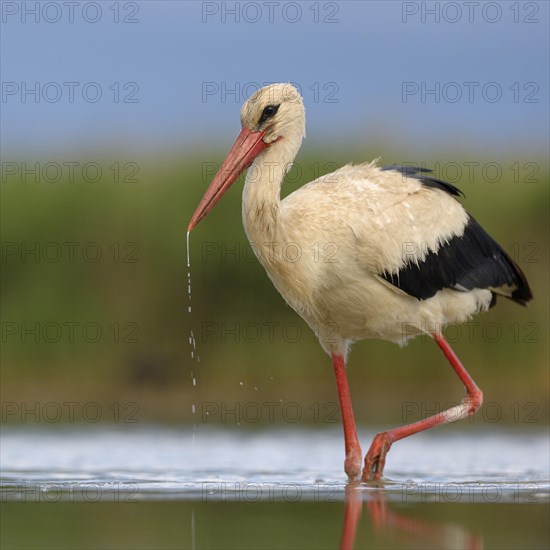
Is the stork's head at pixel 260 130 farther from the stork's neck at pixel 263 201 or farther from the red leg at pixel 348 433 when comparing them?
the red leg at pixel 348 433

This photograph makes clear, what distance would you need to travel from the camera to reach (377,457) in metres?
9.36

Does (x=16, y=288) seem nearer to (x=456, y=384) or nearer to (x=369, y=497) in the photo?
(x=456, y=384)

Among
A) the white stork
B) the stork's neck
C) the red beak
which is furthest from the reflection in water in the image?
the red beak

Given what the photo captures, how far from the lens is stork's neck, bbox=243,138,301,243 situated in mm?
8977

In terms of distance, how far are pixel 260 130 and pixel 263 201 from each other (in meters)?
0.46

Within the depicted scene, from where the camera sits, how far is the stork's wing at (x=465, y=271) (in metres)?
9.70

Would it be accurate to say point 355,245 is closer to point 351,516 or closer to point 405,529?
point 351,516

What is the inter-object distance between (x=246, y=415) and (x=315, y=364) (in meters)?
1.26

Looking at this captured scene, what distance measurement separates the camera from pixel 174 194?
48.1 ft

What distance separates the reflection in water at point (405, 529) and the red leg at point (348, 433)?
157cm

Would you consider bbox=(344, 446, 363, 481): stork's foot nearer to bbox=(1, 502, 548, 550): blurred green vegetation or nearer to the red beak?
bbox=(1, 502, 548, 550): blurred green vegetation

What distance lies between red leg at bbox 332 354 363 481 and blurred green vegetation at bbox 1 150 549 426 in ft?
14.0

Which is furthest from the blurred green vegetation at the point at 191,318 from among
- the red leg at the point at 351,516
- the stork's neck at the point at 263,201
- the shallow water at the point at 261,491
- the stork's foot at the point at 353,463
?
the red leg at the point at 351,516

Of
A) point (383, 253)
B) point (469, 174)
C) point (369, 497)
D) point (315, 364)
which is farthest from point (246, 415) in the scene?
point (369, 497)
